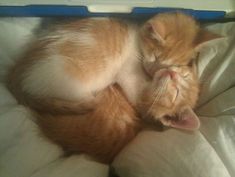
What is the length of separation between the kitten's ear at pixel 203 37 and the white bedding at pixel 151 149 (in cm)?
3

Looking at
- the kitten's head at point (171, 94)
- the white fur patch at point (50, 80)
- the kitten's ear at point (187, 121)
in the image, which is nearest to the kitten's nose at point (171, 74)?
the kitten's head at point (171, 94)

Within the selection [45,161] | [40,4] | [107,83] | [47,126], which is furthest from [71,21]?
[45,161]

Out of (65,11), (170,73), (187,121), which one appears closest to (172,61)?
(170,73)

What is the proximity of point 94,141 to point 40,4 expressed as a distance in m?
0.45

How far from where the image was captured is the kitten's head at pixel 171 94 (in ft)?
3.54

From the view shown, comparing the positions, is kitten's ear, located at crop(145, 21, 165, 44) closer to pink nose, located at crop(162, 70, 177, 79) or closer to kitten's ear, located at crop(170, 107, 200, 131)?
pink nose, located at crop(162, 70, 177, 79)

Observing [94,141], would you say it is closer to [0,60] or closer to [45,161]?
[45,161]

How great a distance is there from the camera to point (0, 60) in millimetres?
1128

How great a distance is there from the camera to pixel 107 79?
3.66 feet

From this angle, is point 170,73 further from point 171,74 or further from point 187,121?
point 187,121

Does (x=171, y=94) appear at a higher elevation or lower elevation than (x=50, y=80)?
lower

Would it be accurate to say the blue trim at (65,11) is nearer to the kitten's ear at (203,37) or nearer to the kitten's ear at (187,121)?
the kitten's ear at (203,37)

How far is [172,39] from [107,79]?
24 centimetres

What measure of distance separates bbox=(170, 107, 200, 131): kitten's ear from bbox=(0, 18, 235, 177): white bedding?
0.07ft
